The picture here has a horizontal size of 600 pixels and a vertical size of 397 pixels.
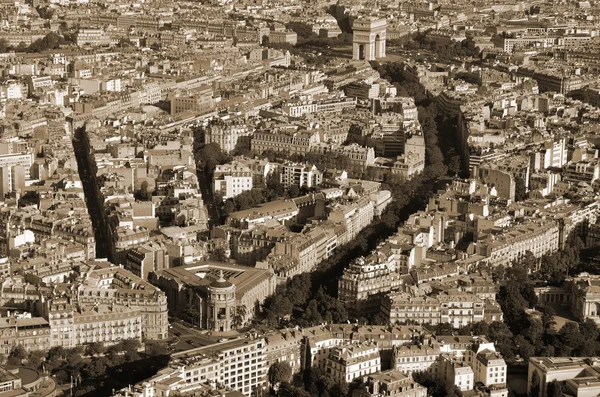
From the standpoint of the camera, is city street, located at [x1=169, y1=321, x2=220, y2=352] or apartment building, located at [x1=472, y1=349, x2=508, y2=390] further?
city street, located at [x1=169, y1=321, x2=220, y2=352]

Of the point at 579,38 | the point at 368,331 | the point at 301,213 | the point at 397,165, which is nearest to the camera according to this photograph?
the point at 368,331

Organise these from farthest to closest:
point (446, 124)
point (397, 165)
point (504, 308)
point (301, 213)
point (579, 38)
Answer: point (579, 38) → point (446, 124) → point (397, 165) → point (301, 213) → point (504, 308)

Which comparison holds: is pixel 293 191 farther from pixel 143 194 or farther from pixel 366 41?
pixel 366 41

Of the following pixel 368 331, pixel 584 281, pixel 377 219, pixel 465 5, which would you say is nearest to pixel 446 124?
pixel 377 219

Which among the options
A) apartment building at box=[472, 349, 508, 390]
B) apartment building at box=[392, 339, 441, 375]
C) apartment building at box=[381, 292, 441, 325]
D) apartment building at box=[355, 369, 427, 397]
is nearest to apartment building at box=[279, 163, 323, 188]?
apartment building at box=[381, 292, 441, 325]

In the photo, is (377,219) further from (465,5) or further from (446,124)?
(465,5)

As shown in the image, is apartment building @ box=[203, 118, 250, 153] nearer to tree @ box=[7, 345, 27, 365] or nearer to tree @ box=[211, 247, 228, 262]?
tree @ box=[211, 247, 228, 262]
